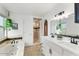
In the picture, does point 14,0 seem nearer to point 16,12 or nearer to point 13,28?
point 16,12

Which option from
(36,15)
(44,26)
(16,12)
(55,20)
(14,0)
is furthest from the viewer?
(55,20)

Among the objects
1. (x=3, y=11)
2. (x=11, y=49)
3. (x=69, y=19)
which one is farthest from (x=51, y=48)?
(x=3, y=11)

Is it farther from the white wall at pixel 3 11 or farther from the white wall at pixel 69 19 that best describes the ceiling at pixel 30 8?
the white wall at pixel 69 19

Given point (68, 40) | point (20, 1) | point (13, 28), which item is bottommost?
point (68, 40)

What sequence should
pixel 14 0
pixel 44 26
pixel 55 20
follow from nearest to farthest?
pixel 14 0, pixel 44 26, pixel 55 20

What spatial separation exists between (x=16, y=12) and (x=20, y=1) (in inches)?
13.9

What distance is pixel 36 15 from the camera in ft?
7.00

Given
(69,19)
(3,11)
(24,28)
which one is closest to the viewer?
(3,11)

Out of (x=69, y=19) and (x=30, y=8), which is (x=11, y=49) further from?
(x=69, y=19)

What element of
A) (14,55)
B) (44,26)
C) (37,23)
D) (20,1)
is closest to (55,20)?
(44,26)

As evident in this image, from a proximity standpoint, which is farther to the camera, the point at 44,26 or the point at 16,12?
the point at 44,26

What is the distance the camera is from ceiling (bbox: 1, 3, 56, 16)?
72.3 inches

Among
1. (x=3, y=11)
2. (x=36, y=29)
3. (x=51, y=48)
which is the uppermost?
(x=3, y=11)

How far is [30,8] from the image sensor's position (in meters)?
2.00
